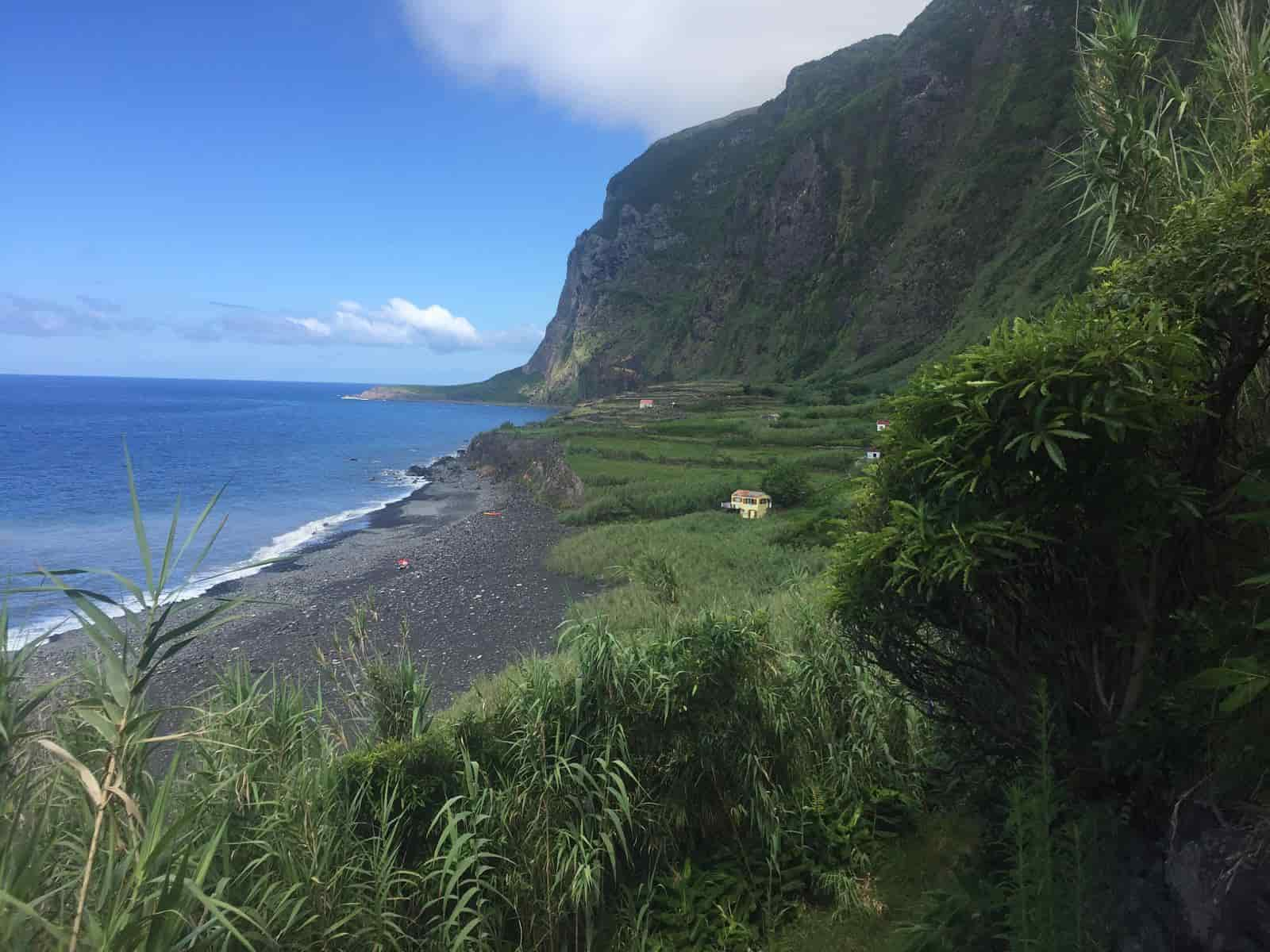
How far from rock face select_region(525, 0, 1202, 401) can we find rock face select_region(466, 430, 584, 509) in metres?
42.1

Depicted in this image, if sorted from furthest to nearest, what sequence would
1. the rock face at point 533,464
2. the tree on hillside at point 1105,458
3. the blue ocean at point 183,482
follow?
1. the rock face at point 533,464
2. the blue ocean at point 183,482
3. the tree on hillside at point 1105,458

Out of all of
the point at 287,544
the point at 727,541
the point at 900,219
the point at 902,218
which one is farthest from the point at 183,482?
the point at 902,218

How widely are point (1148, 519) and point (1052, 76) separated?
11175 cm

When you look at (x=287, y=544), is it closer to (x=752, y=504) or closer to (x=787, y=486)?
(x=752, y=504)

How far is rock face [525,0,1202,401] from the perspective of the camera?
85.2 meters

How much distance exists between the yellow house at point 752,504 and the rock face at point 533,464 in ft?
36.9

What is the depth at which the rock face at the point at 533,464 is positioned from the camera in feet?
138

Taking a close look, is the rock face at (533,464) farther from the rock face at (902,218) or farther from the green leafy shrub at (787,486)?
the rock face at (902,218)

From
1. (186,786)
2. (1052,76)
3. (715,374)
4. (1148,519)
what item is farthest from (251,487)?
(1052,76)

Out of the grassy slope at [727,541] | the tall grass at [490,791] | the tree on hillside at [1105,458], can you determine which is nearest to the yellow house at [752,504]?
the grassy slope at [727,541]

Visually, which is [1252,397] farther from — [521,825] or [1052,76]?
[1052,76]

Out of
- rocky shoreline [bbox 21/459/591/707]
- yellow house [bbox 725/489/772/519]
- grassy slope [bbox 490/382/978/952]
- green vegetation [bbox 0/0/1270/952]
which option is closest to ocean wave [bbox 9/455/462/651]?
rocky shoreline [bbox 21/459/591/707]

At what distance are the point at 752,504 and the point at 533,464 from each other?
25954 mm

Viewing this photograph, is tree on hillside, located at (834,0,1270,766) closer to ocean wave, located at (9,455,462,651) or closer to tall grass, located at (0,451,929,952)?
tall grass, located at (0,451,929,952)
